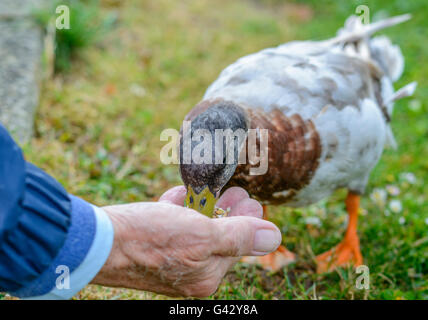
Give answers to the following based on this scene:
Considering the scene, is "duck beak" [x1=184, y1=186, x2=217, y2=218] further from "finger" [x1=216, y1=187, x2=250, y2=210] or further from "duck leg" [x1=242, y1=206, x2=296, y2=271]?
"duck leg" [x1=242, y1=206, x2=296, y2=271]

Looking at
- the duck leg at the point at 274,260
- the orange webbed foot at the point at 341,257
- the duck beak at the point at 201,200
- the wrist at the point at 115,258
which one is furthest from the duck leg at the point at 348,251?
the wrist at the point at 115,258

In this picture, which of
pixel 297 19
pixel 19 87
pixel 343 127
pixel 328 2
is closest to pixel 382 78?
pixel 343 127

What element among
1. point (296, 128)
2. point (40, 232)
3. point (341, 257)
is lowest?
point (341, 257)

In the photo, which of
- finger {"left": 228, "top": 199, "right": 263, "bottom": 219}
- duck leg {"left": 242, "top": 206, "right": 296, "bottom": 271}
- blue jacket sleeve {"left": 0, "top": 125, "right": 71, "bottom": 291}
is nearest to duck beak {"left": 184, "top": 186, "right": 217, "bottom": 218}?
finger {"left": 228, "top": 199, "right": 263, "bottom": 219}

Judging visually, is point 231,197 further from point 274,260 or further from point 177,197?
point 274,260

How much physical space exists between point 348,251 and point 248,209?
1.23 metres

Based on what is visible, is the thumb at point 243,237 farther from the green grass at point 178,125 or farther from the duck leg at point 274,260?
the duck leg at point 274,260

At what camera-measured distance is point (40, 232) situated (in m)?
1.38

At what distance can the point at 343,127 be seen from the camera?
100.0 inches

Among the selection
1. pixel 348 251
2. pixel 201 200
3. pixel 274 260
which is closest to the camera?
pixel 201 200

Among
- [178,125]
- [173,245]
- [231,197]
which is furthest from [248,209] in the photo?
[178,125]

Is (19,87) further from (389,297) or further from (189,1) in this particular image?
(189,1)

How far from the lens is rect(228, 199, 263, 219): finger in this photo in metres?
1.96

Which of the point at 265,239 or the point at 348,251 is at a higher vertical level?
the point at 265,239
